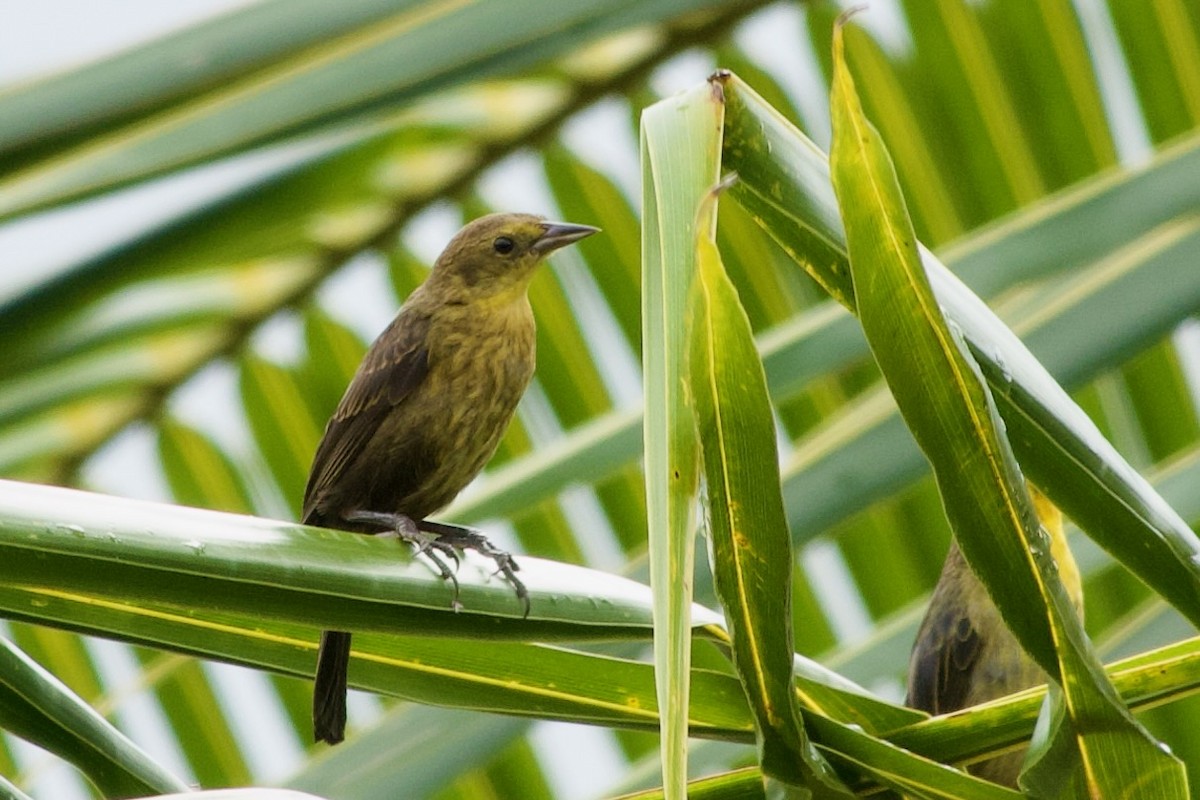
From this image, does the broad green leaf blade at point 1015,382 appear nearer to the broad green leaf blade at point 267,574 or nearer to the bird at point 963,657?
the broad green leaf blade at point 267,574

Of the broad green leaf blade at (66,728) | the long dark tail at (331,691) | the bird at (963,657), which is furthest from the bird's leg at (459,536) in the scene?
the bird at (963,657)

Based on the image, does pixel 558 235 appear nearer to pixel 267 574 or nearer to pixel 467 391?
pixel 467 391

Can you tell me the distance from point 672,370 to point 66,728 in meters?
0.62

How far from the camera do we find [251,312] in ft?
10.0

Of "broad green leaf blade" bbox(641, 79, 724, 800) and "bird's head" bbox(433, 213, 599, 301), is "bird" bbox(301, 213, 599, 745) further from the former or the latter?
"broad green leaf blade" bbox(641, 79, 724, 800)

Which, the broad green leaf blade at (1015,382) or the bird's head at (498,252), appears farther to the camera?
the bird's head at (498,252)

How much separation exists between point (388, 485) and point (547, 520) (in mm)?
340

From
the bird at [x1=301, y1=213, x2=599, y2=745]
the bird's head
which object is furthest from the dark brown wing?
the bird's head

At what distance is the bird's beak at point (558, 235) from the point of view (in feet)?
10.2

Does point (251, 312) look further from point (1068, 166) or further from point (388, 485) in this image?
point (1068, 166)

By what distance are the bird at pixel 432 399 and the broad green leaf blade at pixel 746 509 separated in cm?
171

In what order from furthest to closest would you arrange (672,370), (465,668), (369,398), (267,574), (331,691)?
(369,398) < (331,691) < (465,668) < (267,574) < (672,370)

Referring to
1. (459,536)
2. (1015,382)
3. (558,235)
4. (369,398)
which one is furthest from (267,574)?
(558,235)

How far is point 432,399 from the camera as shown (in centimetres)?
304
